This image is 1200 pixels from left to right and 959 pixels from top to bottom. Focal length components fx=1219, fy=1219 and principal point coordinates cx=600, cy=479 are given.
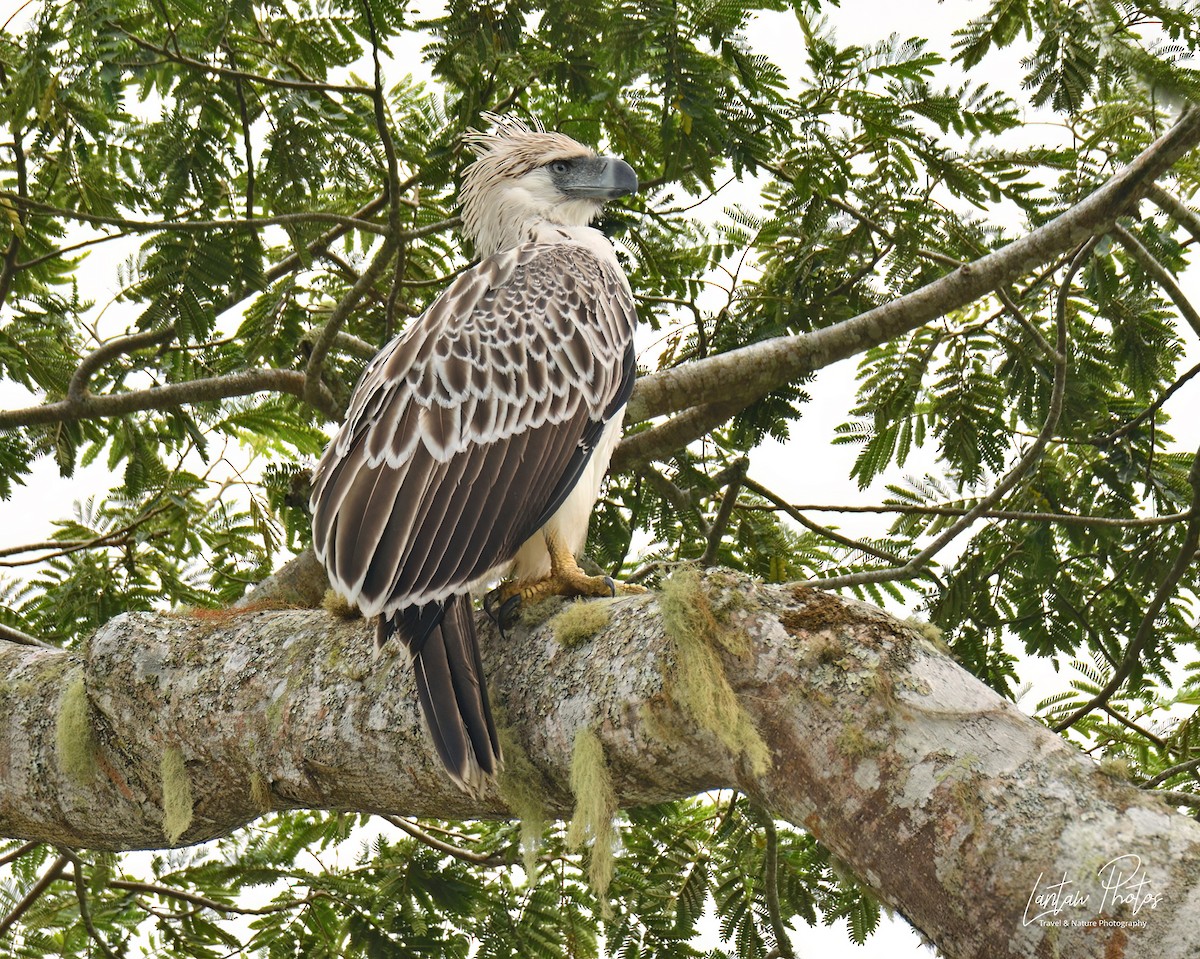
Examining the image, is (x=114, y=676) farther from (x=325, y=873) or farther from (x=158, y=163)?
(x=158, y=163)

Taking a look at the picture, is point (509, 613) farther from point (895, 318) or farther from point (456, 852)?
point (895, 318)

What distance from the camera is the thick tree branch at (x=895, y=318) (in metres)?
4.30

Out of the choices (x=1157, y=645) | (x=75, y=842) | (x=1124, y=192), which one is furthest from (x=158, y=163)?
(x=1157, y=645)

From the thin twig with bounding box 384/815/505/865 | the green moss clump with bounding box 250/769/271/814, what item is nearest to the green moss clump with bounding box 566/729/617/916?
the green moss clump with bounding box 250/769/271/814

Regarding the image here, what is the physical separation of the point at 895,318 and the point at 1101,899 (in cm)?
307

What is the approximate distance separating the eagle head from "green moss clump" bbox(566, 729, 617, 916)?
293 centimetres

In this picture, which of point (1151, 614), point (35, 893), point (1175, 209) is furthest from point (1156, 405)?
point (35, 893)

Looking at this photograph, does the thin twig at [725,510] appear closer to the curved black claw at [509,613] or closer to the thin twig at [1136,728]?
the curved black claw at [509,613]

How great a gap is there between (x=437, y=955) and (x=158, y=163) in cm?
320

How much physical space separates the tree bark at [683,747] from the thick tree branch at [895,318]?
1.78m

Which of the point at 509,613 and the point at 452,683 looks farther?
the point at 509,613

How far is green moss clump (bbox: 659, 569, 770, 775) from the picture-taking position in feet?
7.95

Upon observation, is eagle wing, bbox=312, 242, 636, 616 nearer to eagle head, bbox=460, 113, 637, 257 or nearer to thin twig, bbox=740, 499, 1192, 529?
eagle head, bbox=460, 113, 637, 257

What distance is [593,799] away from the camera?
2648 mm
